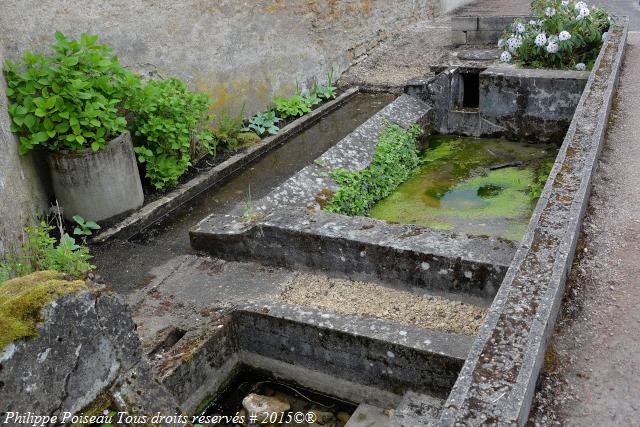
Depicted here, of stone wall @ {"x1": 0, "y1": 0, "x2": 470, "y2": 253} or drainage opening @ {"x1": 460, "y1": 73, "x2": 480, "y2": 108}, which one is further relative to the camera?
drainage opening @ {"x1": 460, "y1": 73, "x2": 480, "y2": 108}

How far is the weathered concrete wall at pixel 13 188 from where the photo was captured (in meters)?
4.46

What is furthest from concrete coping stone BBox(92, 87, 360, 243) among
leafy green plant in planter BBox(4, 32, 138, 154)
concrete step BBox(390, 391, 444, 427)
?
concrete step BBox(390, 391, 444, 427)

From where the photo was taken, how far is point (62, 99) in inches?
189

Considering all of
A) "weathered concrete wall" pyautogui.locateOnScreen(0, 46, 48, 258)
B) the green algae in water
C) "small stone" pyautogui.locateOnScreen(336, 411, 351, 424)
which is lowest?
"small stone" pyautogui.locateOnScreen(336, 411, 351, 424)

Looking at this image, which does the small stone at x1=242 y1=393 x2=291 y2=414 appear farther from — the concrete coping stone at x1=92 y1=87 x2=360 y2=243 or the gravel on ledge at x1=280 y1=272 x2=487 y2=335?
the concrete coping stone at x1=92 y1=87 x2=360 y2=243

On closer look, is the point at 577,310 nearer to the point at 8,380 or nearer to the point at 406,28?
the point at 8,380

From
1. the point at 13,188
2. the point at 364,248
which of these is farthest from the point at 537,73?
the point at 13,188

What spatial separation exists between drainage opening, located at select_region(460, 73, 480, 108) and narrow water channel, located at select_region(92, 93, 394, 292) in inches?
38.8

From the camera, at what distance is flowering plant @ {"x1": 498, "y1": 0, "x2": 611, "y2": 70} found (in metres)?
7.65

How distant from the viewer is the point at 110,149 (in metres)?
5.05

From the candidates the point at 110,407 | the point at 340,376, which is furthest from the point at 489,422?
the point at 340,376

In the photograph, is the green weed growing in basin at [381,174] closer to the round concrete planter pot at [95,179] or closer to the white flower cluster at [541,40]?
the round concrete planter pot at [95,179]

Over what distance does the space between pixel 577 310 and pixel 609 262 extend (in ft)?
1.67

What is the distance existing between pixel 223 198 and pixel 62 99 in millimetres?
1684
